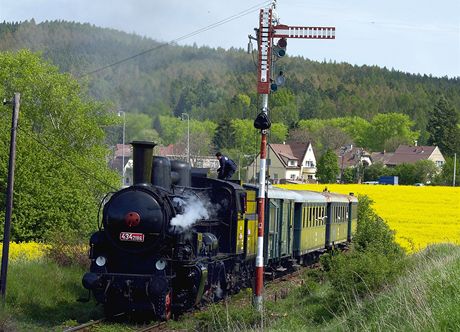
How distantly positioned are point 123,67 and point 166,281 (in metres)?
7.43

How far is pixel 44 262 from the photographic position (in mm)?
23203

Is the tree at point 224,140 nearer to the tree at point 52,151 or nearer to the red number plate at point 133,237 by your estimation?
the tree at point 52,151

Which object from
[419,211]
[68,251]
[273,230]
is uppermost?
[273,230]

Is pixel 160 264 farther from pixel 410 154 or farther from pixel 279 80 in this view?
pixel 410 154

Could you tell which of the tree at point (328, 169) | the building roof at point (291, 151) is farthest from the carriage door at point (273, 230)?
the building roof at point (291, 151)

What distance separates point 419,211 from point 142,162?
131 ft

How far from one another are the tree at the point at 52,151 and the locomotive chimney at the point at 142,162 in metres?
16.6

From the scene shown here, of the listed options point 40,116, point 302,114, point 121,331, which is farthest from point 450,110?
point 121,331

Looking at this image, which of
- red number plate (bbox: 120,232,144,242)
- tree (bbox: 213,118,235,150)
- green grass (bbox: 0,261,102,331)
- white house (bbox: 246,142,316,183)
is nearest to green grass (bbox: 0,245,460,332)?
green grass (bbox: 0,261,102,331)

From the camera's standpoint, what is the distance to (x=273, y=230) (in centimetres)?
2369

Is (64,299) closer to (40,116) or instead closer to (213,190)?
(213,190)

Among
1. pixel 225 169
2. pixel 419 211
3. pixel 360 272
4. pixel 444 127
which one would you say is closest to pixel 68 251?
pixel 225 169

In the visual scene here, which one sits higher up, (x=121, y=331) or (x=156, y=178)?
(x=156, y=178)

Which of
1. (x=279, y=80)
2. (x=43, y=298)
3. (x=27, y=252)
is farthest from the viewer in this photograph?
(x=27, y=252)
